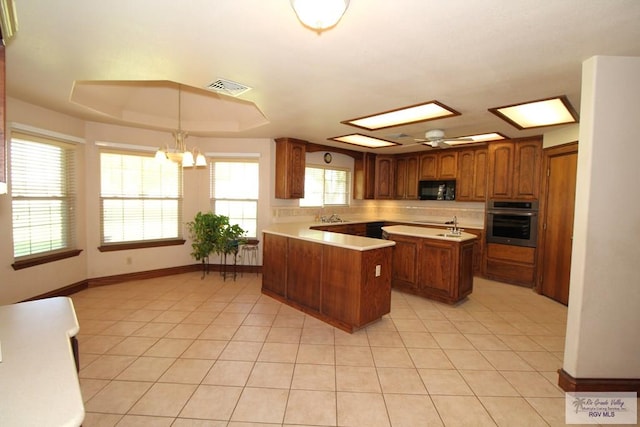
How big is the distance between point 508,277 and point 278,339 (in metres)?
4.04

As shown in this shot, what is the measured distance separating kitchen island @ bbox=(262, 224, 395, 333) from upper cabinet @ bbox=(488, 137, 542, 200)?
9.50 feet

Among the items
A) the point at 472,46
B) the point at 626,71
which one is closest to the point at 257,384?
the point at 472,46

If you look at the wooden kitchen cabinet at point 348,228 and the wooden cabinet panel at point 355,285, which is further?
the wooden kitchen cabinet at point 348,228

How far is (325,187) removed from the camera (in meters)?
6.28

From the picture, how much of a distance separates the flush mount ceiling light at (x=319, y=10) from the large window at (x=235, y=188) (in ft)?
13.3

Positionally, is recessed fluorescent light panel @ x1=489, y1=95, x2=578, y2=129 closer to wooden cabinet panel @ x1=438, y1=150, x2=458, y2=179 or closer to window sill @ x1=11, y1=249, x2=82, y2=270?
wooden cabinet panel @ x1=438, y1=150, x2=458, y2=179

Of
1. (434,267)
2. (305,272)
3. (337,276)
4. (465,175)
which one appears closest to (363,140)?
(465,175)

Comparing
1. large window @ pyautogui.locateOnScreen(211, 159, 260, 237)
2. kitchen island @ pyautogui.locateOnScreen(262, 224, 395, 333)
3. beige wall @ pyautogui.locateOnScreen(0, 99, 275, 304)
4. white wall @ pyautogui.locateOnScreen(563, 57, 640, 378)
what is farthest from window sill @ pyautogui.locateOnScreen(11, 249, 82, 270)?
white wall @ pyautogui.locateOnScreen(563, 57, 640, 378)

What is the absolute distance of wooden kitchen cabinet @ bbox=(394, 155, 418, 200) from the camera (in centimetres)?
634

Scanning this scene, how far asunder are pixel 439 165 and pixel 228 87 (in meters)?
4.59

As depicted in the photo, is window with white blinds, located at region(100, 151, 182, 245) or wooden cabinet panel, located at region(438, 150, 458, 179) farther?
wooden cabinet panel, located at region(438, 150, 458, 179)

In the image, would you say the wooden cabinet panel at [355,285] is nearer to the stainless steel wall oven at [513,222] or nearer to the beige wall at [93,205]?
the beige wall at [93,205]

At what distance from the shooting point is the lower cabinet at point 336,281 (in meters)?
3.04

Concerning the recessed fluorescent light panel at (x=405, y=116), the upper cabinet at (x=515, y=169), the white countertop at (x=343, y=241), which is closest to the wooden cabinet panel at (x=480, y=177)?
the upper cabinet at (x=515, y=169)
